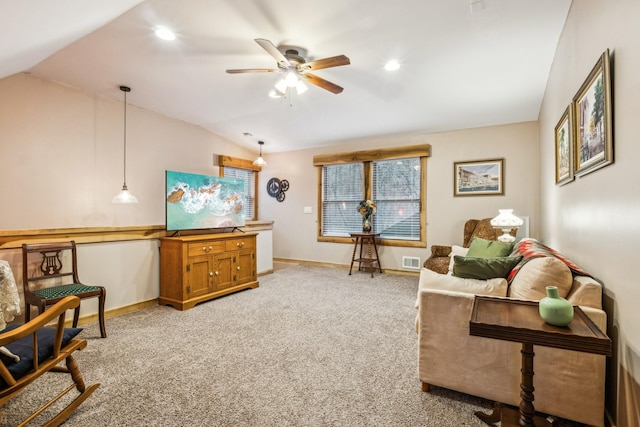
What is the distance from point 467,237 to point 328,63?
333 centimetres

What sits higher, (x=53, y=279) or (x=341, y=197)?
(x=341, y=197)

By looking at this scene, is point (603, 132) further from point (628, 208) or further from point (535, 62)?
point (535, 62)

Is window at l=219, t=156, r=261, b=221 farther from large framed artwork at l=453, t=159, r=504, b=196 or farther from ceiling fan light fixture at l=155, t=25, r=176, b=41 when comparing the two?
large framed artwork at l=453, t=159, r=504, b=196

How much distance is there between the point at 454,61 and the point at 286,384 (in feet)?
10.8

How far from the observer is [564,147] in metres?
2.57

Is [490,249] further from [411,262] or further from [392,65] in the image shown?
[411,262]

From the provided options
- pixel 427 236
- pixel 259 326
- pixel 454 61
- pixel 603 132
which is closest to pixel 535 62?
pixel 454 61

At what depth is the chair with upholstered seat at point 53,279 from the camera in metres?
2.61

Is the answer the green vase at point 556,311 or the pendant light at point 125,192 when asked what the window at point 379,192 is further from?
the green vase at point 556,311

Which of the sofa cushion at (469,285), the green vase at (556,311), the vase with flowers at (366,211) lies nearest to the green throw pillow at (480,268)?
the sofa cushion at (469,285)

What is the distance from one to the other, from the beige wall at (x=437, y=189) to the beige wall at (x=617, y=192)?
240 centimetres

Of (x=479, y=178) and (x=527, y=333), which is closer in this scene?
(x=527, y=333)

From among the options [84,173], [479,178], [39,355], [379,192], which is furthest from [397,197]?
[39,355]

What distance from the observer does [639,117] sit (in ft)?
4.05
